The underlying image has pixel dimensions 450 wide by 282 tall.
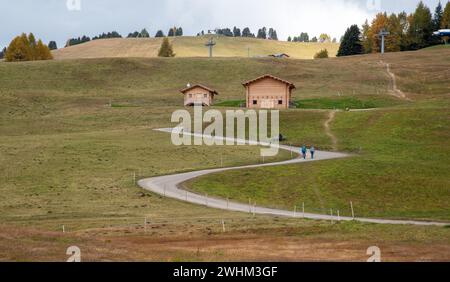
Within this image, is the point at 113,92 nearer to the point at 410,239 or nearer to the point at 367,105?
the point at 367,105

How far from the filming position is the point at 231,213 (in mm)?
51875

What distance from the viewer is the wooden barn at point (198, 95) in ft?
432

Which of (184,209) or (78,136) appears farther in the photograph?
(78,136)

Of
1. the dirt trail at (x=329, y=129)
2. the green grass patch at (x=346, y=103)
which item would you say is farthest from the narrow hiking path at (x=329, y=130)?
the green grass patch at (x=346, y=103)

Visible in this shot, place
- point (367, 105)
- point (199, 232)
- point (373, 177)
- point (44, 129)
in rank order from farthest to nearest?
point (367, 105)
point (44, 129)
point (373, 177)
point (199, 232)

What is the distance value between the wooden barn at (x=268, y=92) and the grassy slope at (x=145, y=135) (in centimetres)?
1333

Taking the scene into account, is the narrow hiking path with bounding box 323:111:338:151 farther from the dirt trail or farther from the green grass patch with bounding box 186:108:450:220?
the green grass patch with bounding box 186:108:450:220

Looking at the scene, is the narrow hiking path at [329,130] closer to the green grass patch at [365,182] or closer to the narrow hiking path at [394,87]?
the green grass patch at [365,182]

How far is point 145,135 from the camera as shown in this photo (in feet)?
309

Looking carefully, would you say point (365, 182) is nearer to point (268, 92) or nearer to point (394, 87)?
point (268, 92)

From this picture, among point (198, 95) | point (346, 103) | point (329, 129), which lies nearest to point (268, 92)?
point (346, 103)
